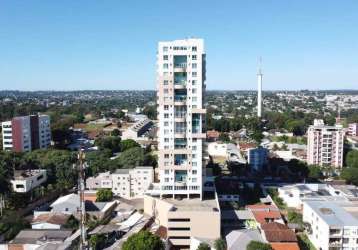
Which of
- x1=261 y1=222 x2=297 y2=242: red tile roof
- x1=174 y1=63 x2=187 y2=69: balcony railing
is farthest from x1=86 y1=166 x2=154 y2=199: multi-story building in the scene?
x1=261 y1=222 x2=297 y2=242: red tile roof

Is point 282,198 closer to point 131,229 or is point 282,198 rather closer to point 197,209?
point 197,209

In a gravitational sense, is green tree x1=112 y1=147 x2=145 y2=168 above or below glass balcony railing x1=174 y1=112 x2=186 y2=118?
below

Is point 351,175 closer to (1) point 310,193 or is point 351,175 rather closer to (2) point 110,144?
(1) point 310,193

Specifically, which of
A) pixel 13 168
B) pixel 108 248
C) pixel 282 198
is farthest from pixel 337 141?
pixel 13 168

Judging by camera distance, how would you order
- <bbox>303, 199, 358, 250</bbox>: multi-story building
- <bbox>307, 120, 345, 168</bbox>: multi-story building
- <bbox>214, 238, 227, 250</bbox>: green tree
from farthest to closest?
<bbox>307, 120, 345, 168</bbox>: multi-story building, <bbox>303, 199, 358, 250</bbox>: multi-story building, <bbox>214, 238, 227, 250</bbox>: green tree

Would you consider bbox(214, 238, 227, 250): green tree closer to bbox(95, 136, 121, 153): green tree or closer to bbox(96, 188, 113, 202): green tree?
bbox(96, 188, 113, 202): green tree

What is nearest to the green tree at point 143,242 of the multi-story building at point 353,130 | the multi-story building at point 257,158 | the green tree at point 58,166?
the green tree at point 58,166

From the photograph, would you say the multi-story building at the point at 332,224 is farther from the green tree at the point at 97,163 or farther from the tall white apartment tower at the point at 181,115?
the green tree at the point at 97,163
